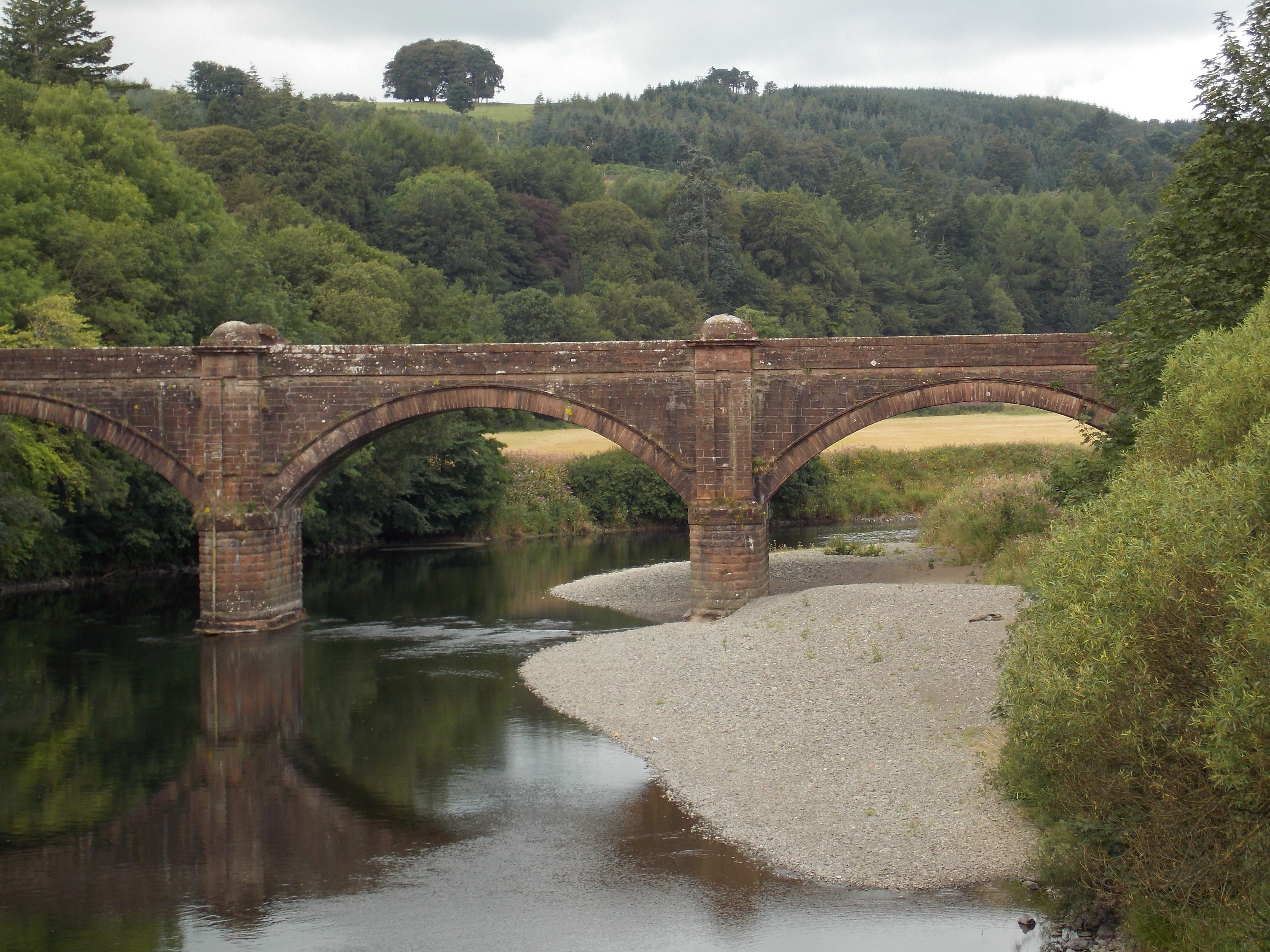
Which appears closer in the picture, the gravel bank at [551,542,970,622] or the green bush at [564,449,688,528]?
the gravel bank at [551,542,970,622]

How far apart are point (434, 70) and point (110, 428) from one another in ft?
471

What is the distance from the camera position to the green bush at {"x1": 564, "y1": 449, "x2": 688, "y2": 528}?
4906cm

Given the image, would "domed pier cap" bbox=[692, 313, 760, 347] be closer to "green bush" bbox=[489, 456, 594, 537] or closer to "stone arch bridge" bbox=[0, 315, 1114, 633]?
"stone arch bridge" bbox=[0, 315, 1114, 633]

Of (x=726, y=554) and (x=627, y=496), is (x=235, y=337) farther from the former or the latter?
(x=627, y=496)

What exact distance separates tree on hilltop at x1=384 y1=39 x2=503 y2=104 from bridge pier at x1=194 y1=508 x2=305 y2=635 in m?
142

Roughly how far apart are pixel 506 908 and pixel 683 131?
140m

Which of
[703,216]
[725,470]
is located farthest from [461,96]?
[725,470]

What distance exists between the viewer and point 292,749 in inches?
730

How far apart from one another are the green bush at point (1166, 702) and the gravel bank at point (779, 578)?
52.4ft

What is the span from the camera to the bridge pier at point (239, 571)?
26406mm

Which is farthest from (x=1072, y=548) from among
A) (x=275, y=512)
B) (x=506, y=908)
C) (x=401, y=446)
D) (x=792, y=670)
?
(x=401, y=446)

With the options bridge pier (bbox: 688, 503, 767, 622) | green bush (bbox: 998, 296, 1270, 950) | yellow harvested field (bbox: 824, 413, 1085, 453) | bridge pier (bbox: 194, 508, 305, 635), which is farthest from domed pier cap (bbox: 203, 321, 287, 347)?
yellow harvested field (bbox: 824, 413, 1085, 453)

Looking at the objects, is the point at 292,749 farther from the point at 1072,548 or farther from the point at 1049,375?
the point at 1049,375

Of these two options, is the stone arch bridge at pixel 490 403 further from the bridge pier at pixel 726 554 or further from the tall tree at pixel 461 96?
the tall tree at pixel 461 96
